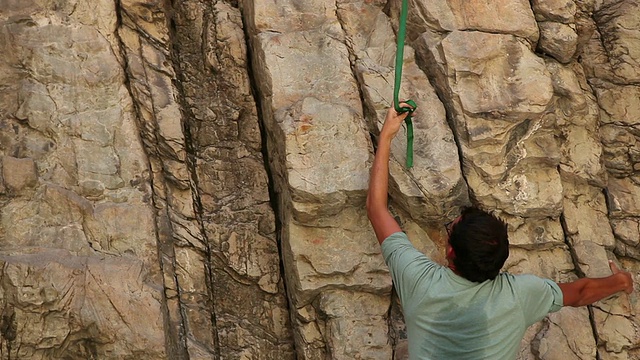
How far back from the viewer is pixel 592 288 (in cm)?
374

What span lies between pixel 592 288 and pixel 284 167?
4.98ft

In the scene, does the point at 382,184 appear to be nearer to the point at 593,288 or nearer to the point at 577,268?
the point at 593,288

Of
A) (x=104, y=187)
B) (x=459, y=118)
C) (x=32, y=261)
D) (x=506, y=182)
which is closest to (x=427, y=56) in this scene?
(x=459, y=118)

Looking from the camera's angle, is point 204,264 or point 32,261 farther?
point 204,264

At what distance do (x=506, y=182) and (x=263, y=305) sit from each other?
1375 mm

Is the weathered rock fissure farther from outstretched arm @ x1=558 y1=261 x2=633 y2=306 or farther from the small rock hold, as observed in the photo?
outstretched arm @ x1=558 y1=261 x2=633 y2=306

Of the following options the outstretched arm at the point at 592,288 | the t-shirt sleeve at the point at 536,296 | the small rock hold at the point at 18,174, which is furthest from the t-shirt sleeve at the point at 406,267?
the small rock hold at the point at 18,174

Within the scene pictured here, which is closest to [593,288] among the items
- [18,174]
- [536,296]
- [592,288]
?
[592,288]

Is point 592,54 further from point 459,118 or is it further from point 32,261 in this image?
point 32,261

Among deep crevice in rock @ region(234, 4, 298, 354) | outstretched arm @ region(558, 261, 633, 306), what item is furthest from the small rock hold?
outstretched arm @ region(558, 261, 633, 306)

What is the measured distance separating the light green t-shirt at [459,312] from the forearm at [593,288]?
0.38 m

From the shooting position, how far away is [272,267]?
176 inches

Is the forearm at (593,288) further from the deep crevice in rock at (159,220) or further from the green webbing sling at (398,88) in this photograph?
the deep crevice in rock at (159,220)

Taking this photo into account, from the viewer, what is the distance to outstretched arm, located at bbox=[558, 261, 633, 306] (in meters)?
3.59
